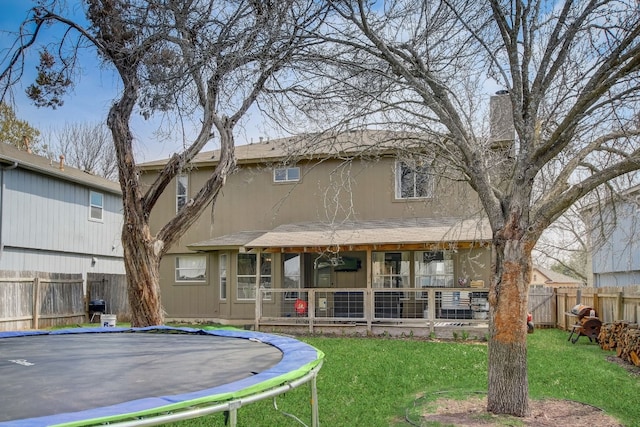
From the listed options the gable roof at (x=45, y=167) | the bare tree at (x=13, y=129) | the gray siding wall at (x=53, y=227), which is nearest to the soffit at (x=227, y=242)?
the gray siding wall at (x=53, y=227)

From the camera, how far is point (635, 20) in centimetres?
595

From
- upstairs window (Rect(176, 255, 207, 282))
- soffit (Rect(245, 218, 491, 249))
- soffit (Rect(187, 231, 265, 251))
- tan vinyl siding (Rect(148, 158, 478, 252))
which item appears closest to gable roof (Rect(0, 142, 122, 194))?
tan vinyl siding (Rect(148, 158, 478, 252))

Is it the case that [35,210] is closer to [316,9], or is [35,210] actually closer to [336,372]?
[336,372]

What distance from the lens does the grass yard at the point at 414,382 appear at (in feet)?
20.1

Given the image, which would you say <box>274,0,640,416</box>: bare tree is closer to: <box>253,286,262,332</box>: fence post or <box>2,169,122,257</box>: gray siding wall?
<box>253,286,262,332</box>: fence post

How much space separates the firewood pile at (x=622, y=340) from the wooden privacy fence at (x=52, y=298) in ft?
44.0

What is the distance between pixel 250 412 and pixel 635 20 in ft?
19.4

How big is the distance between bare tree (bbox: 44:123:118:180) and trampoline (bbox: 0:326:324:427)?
2606 centimetres

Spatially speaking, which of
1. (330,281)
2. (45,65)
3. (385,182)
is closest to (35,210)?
(45,65)

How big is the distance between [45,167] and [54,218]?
1.66 m

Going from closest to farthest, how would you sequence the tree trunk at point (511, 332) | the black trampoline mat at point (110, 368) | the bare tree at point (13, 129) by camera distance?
the black trampoline mat at point (110, 368) → the tree trunk at point (511, 332) → the bare tree at point (13, 129)

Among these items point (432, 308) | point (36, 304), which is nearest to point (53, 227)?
point (36, 304)

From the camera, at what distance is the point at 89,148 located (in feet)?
104

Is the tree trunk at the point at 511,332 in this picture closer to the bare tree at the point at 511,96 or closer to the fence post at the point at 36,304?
the bare tree at the point at 511,96
